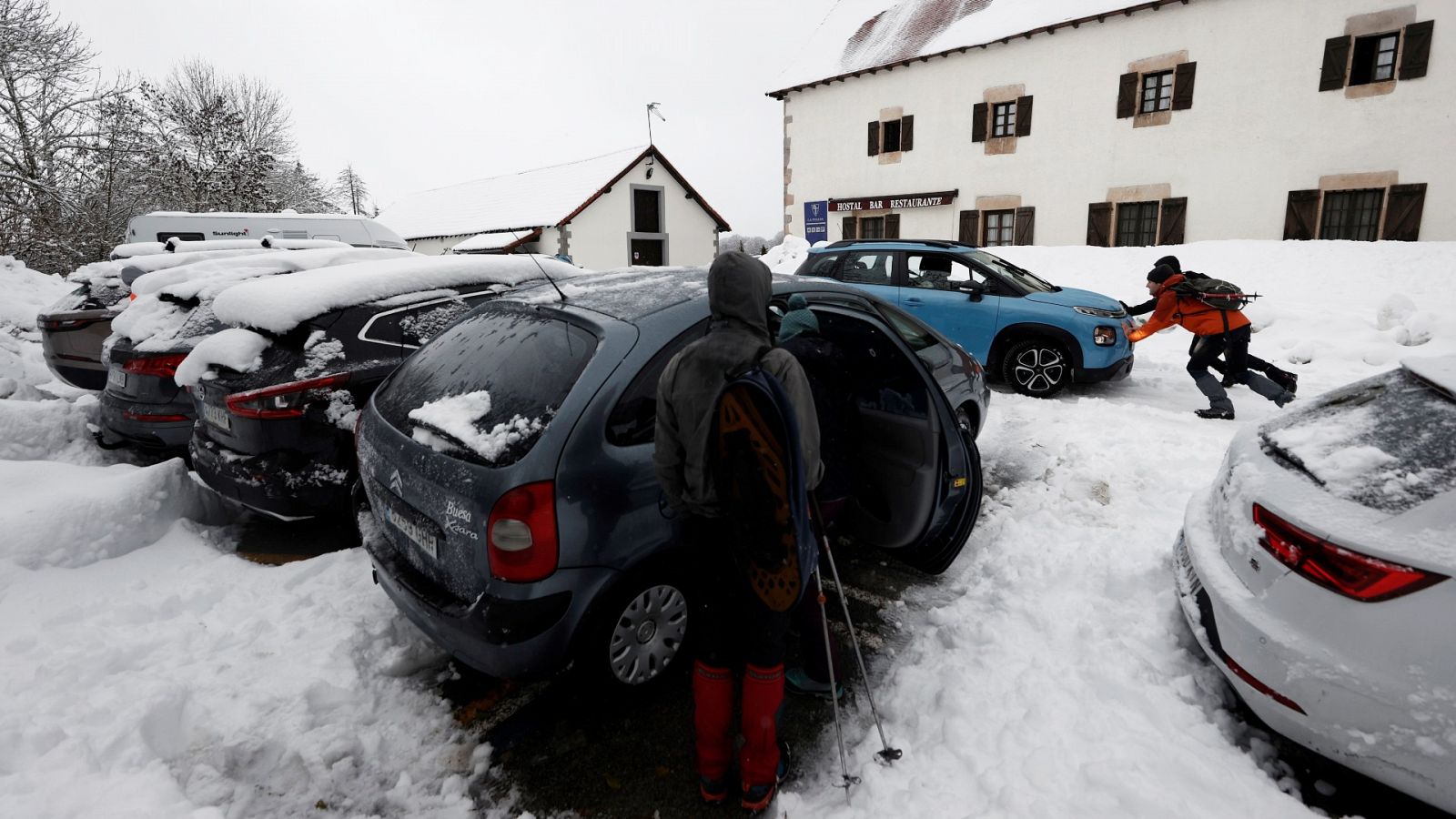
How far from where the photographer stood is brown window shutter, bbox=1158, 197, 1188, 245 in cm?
1727

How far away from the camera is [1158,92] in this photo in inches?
689

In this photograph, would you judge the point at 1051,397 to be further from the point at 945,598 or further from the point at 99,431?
the point at 99,431

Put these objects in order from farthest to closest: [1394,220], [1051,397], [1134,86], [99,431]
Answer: [1134,86], [1394,220], [1051,397], [99,431]

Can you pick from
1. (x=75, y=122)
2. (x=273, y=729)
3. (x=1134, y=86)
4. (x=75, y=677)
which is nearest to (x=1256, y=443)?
(x=273, y=729)

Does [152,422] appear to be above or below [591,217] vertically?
below

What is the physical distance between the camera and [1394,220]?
14703 millimetres

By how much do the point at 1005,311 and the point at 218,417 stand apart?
744 cm

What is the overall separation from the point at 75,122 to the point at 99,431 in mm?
21470

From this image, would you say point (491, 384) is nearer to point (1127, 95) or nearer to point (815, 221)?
point (815, 221)

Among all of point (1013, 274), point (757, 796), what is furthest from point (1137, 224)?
point (757, 796)

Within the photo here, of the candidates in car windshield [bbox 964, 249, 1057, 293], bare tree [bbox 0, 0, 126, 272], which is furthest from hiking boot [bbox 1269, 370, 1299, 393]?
bare tree [bbox 0, 0, 126, 272]

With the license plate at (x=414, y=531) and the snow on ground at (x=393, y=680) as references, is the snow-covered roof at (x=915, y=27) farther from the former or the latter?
the license plate at (x=414, y=531)

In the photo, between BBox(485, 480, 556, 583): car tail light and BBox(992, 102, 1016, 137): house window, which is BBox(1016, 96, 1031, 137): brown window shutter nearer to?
BBox(992, 102, 1016, 137): house window

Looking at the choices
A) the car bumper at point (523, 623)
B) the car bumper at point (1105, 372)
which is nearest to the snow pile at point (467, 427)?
the car bumper at point (523, 623)
